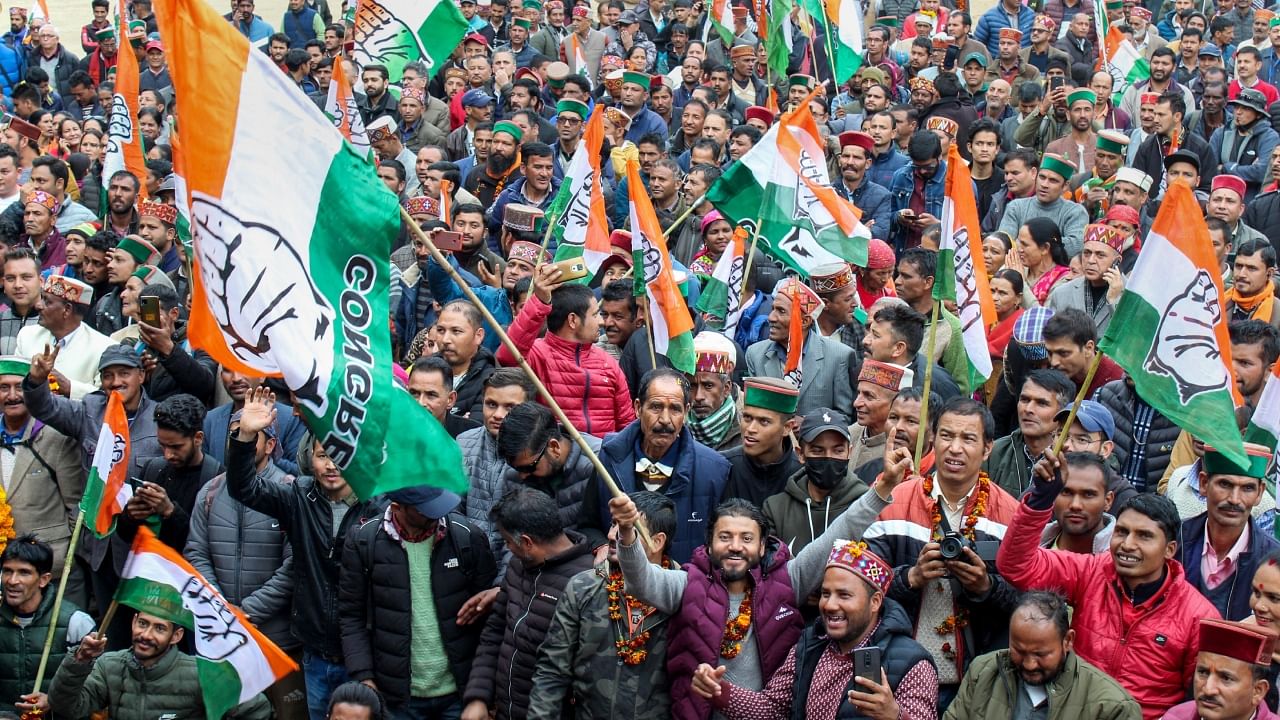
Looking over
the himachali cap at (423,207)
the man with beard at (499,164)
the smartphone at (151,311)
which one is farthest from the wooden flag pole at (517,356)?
the man with beard at (499,164)

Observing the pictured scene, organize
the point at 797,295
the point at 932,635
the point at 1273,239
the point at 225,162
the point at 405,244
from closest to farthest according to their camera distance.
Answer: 1. the point at 225,162
2. the point at 932,635
3. the point at 797,295
4. the point at 405,244
5. the point at 1273,239

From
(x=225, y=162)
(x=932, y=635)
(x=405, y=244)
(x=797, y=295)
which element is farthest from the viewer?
(x=405, y=244)

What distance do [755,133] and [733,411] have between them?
5.77 m

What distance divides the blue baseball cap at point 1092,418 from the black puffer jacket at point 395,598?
8.50 ft

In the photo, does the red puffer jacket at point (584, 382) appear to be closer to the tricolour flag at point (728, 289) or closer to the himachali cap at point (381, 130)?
the tricolour flag at point (728, 289)

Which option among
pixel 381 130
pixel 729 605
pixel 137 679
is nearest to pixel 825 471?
pixel 729 605

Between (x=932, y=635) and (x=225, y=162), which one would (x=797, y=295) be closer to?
(x=932, y=635)

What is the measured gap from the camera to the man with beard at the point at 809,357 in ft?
29.1

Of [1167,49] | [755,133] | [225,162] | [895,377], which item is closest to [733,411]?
[895,377]

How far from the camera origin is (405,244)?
11586 mm

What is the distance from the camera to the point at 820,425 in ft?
22.3

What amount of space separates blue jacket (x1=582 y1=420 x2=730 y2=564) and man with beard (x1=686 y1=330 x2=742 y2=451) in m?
0.84

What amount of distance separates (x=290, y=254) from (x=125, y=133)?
28.5ft

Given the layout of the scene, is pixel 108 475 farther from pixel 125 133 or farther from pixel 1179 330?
pixel 125 133
